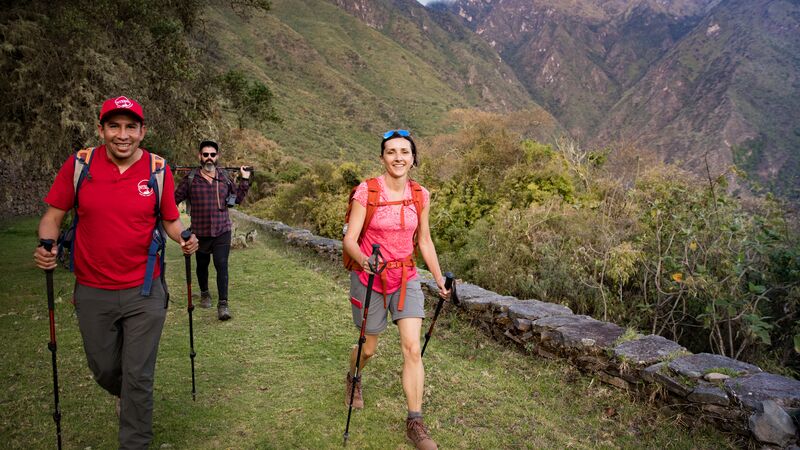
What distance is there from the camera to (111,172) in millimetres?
3012

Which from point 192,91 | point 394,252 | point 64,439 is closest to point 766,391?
point 394,252

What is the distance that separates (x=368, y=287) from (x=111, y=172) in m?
1.84

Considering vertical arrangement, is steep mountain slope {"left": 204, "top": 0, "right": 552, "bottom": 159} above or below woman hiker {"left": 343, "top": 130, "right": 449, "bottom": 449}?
above

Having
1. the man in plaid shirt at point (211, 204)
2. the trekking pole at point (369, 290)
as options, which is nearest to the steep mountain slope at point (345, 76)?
the man in plaid shirt at point (211, 204)

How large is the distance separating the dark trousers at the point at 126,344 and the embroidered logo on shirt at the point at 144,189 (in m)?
0.61

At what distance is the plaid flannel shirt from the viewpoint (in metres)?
6.42

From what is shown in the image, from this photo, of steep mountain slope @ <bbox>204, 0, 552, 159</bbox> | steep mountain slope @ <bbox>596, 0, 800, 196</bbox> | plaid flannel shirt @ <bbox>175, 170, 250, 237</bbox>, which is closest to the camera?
plaid flannel shirt @ <bbox>175, 170, 250, 237</bbox>

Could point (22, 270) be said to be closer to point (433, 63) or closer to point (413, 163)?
point (413, 163)

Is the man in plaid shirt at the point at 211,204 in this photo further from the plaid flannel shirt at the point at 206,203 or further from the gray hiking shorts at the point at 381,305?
the gray hiking shorts at the point at 381,305

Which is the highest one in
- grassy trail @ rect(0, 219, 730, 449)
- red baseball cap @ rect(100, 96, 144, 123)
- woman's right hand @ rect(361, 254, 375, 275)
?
red baseball cap @ rect(100, 96, 144, 123)

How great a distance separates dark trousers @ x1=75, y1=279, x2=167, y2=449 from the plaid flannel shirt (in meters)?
3.40

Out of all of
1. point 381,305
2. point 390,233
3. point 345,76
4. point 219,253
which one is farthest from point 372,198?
point 345,76

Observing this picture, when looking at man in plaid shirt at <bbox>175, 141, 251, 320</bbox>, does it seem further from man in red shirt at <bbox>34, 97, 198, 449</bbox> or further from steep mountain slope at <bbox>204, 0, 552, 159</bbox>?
steep mountain slope at <bbox>204, 0, 552, 159</bbox>

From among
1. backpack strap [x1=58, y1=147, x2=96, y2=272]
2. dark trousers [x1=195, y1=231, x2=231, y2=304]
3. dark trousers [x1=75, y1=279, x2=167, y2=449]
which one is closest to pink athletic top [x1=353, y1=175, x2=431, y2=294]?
dark trousers [x1=75, y1=279, x2=167, y2=449]
